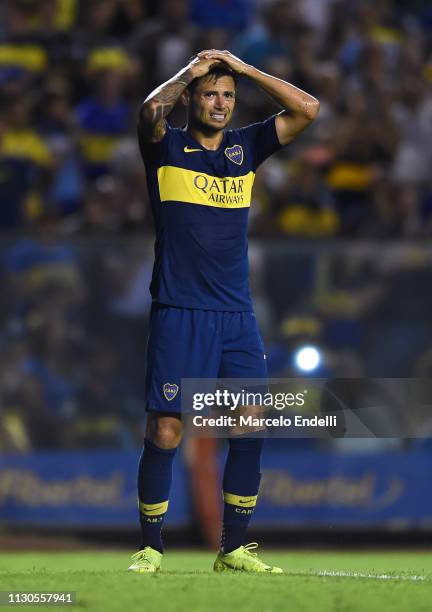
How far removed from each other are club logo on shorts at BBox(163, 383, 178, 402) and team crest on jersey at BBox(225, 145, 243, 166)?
1.12 metres

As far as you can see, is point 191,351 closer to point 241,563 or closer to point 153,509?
point 153,509

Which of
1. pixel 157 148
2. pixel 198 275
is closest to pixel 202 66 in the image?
pixel 157 148

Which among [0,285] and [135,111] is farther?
[135,111]

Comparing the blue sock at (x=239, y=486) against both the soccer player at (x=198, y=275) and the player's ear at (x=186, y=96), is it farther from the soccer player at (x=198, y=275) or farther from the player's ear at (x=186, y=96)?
the player's ear at (x=186, y=96)

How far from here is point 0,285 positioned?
1102 cm

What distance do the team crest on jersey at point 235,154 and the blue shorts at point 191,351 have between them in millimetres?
736

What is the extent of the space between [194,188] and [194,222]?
0.53 ft

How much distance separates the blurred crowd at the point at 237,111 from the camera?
11.9m


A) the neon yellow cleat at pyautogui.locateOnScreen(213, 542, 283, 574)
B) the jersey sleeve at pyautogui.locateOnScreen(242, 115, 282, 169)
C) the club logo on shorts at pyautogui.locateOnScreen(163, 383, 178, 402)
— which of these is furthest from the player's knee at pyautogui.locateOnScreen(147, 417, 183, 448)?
the jersey sleeve at pyautogui.locateOnScreen(242, 115, 282, 169)

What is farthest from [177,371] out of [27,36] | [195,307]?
[27,36]

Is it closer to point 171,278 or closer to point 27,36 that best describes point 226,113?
point 171,278

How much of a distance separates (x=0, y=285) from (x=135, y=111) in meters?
2.62

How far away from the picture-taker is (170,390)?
6.39 meters

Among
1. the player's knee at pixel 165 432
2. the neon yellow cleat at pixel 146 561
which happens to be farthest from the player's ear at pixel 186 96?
the neon yellow cleat at pixel 146 561
